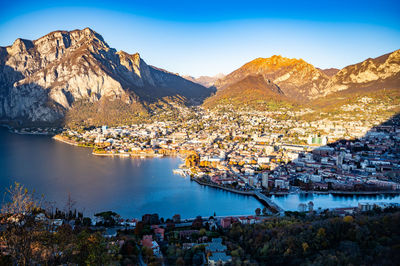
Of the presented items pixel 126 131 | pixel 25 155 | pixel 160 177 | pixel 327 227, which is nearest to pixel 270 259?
pixel 327 227

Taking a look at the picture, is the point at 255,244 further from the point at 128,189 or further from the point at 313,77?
the point at 313,77

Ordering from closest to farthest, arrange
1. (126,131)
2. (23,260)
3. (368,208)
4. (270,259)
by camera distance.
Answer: (23,260) < (270,259) < (368,208) < (126,131)

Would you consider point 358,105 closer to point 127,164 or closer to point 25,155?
point 127,164

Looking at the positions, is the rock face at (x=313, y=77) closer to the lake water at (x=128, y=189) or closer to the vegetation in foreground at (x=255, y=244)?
the lake water at (x=128, y=189)


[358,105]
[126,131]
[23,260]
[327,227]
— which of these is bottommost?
[327,227]

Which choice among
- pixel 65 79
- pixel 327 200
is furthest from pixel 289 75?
pixel 327 200

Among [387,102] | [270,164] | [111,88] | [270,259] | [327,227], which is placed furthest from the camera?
[111,88]

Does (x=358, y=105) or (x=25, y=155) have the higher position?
(x=358, y=105)
